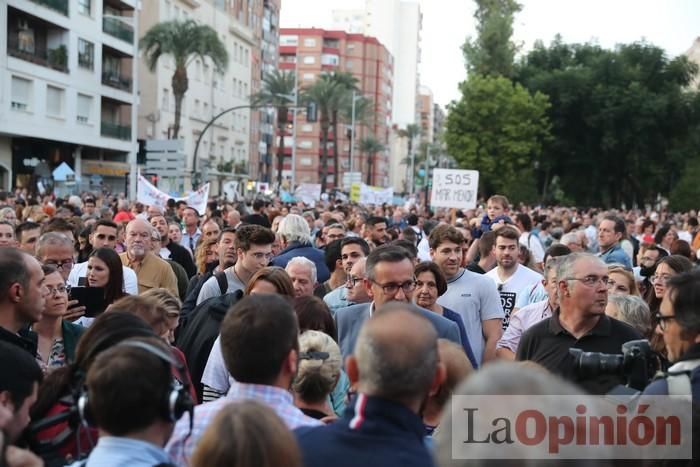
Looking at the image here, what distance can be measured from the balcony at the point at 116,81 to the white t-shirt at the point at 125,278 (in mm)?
39222

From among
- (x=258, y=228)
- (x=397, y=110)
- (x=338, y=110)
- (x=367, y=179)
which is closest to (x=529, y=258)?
(x=258, y=228)

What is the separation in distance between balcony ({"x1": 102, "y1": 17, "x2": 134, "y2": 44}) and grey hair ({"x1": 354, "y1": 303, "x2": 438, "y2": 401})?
45062 millimetres

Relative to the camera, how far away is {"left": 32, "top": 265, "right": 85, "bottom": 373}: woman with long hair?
531 centimetres

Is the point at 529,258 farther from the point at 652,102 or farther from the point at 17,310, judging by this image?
the point at 652,102

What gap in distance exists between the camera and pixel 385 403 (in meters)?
2.82

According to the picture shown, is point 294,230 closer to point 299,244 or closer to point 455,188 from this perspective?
point 299,244

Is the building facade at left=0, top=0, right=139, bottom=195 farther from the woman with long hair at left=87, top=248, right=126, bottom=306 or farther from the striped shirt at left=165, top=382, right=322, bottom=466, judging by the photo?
the striped shirt at left=165, top=382, right=322, bottom=466

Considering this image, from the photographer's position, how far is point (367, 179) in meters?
121

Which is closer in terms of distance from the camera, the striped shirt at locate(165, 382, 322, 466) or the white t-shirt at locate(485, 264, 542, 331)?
the striped shirt at locate(165, 382, 322, 466)

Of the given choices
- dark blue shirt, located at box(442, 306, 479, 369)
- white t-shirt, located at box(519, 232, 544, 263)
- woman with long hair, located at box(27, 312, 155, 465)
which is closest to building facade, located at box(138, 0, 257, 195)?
white t-shirt, located at box(519, 232, 544, 263)

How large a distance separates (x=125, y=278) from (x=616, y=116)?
154ft

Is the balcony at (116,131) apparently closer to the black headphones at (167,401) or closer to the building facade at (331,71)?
the black headphones at (167,401)

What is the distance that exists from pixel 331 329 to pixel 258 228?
2.53 metres
